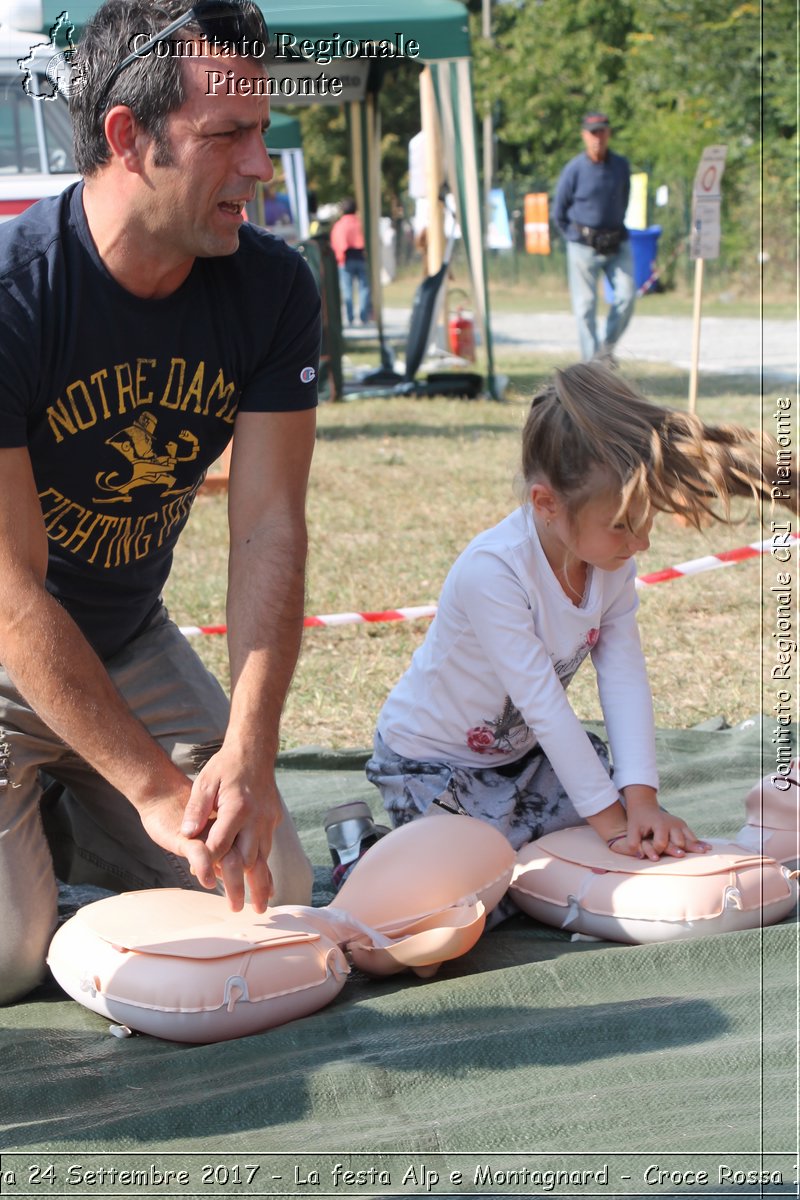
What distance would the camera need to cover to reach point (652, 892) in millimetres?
2275

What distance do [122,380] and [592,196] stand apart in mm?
8349

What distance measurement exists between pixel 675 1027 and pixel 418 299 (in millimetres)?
9479

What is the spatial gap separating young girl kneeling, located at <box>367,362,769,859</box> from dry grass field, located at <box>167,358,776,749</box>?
161 mm

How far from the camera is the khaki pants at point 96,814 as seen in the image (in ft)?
7.33

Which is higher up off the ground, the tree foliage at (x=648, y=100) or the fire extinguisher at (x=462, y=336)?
the tree foliage at (x=648, y=100)

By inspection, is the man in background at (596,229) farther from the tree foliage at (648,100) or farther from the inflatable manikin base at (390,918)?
the inflatable manikin base at (390,918)

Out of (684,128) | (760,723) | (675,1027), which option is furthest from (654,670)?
(684,128)

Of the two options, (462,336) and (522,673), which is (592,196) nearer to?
(462,336)

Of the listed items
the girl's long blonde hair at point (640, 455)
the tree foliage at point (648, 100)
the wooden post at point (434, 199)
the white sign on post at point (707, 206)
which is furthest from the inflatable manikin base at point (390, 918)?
the tree foliage at point (648, 100)

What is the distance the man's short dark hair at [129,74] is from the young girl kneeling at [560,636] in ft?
2.82

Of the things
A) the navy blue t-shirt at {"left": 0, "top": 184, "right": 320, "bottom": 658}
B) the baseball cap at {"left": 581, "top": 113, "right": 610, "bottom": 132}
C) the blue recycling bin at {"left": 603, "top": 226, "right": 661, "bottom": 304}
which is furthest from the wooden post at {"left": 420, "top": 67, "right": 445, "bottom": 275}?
the navy blue t-shirt at {"left": 0, "top": 184, "right": 320, "bottom": 658}

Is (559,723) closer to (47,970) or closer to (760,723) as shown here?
(47,970)

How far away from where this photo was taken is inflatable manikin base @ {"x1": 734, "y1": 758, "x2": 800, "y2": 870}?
99.1 inches

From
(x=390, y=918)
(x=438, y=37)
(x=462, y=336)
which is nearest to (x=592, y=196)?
(x=438, y=37)
